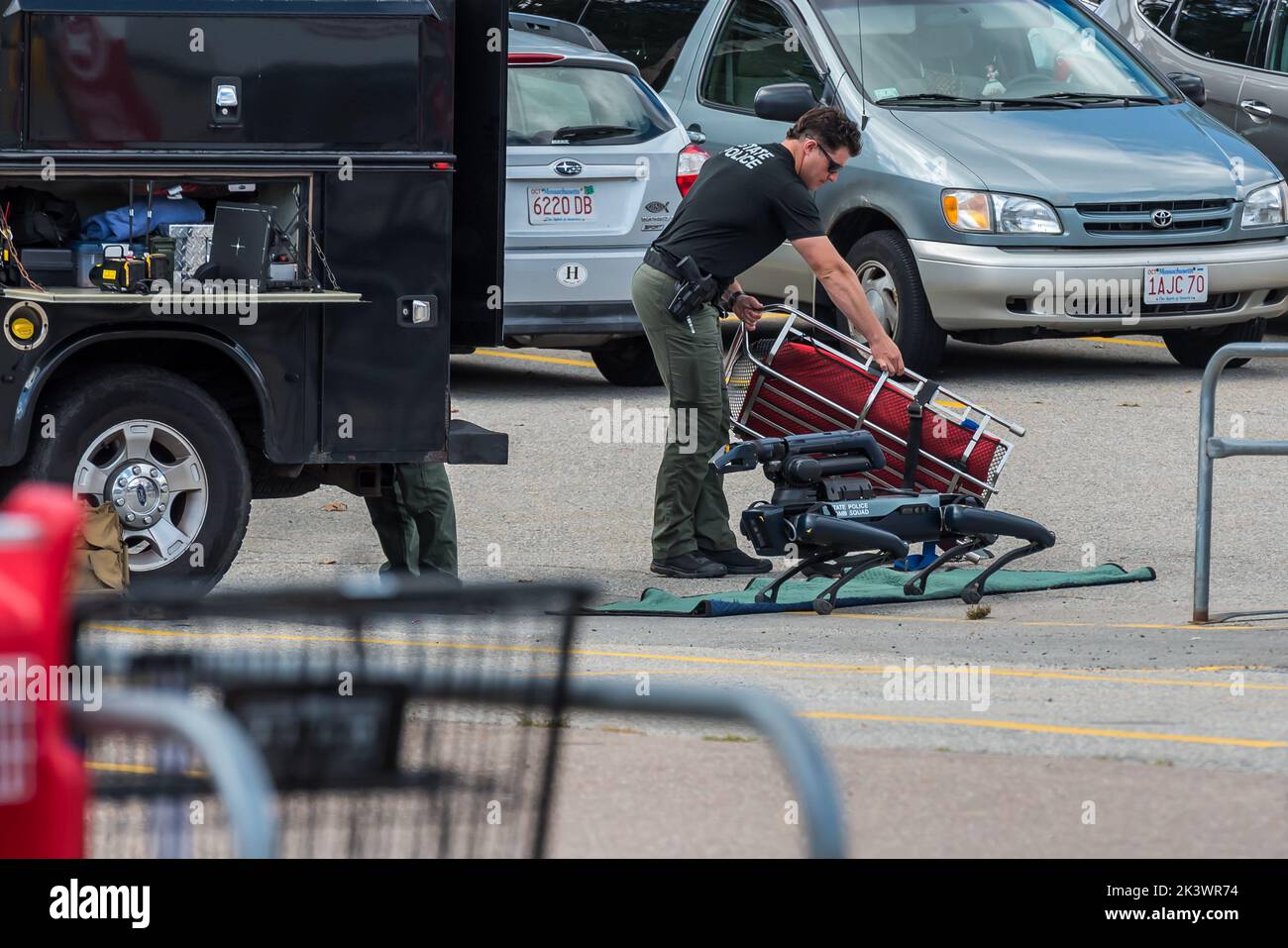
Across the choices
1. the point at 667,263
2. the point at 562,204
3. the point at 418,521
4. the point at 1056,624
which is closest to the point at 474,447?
the point at 418,521

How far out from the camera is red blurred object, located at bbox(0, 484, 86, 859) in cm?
217

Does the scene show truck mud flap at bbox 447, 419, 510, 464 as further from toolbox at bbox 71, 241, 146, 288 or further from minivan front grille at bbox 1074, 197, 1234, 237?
minivan front grille at bbox 1074, 197, 1234, 237

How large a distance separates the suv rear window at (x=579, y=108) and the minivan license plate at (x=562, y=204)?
25cm

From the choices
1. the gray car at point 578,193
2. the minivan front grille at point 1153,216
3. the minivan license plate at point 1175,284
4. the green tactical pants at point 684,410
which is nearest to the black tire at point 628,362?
the gray car at point 578,193

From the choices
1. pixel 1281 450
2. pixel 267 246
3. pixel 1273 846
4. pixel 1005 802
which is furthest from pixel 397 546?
pixel 1273 846

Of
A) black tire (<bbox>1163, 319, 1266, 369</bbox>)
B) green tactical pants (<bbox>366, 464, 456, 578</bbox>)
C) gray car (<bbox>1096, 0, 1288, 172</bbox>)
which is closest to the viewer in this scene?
green tactical pants (<bbox>366, 464, 456, 578</bbox>)

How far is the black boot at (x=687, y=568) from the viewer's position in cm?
841

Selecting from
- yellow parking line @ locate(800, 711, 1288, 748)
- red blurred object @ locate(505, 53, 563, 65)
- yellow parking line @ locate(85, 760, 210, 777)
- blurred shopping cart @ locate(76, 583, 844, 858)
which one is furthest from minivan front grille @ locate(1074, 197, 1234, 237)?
yellow parking line @ locate(85, 760, 210, 777)

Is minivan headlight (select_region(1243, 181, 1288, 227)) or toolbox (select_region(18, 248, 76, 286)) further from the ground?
toolbox (select_region(18, 248, 76, 286))

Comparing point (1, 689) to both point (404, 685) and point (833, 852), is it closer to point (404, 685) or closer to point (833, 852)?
point (404, 685)

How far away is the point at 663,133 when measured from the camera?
37.3 ft

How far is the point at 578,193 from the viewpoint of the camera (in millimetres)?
11180

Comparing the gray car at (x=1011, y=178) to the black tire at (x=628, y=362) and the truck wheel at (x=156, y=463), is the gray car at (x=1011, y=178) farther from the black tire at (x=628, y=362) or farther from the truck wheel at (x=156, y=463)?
the truck wheel at (x=156, y=463)

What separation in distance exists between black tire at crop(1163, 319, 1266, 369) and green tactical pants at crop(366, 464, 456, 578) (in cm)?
583
